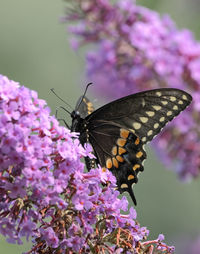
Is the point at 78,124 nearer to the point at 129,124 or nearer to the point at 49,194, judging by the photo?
the point at 129,124

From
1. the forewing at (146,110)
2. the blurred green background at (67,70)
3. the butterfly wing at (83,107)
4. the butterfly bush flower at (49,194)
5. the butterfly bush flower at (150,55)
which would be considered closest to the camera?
the butterfly bush flower at (49,194)

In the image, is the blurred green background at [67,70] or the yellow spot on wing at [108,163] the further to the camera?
the blurred green background at [67,70]

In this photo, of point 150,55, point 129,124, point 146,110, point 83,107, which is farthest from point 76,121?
point 150,55

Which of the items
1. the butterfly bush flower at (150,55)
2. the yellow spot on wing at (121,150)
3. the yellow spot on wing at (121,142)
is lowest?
the yellow spot on wing at (121,150)

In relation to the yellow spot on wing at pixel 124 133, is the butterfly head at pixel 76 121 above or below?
above

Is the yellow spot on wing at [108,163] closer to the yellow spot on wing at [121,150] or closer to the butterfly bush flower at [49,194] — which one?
the yellow spot on wing at [121,150]

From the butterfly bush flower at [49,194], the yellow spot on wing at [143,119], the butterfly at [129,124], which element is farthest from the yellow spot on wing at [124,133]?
the butterfly bush flower at [49,194]

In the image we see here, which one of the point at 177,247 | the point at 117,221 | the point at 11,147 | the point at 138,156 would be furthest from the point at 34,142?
the point at 177,247

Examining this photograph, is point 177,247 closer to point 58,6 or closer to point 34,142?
point 34,142
